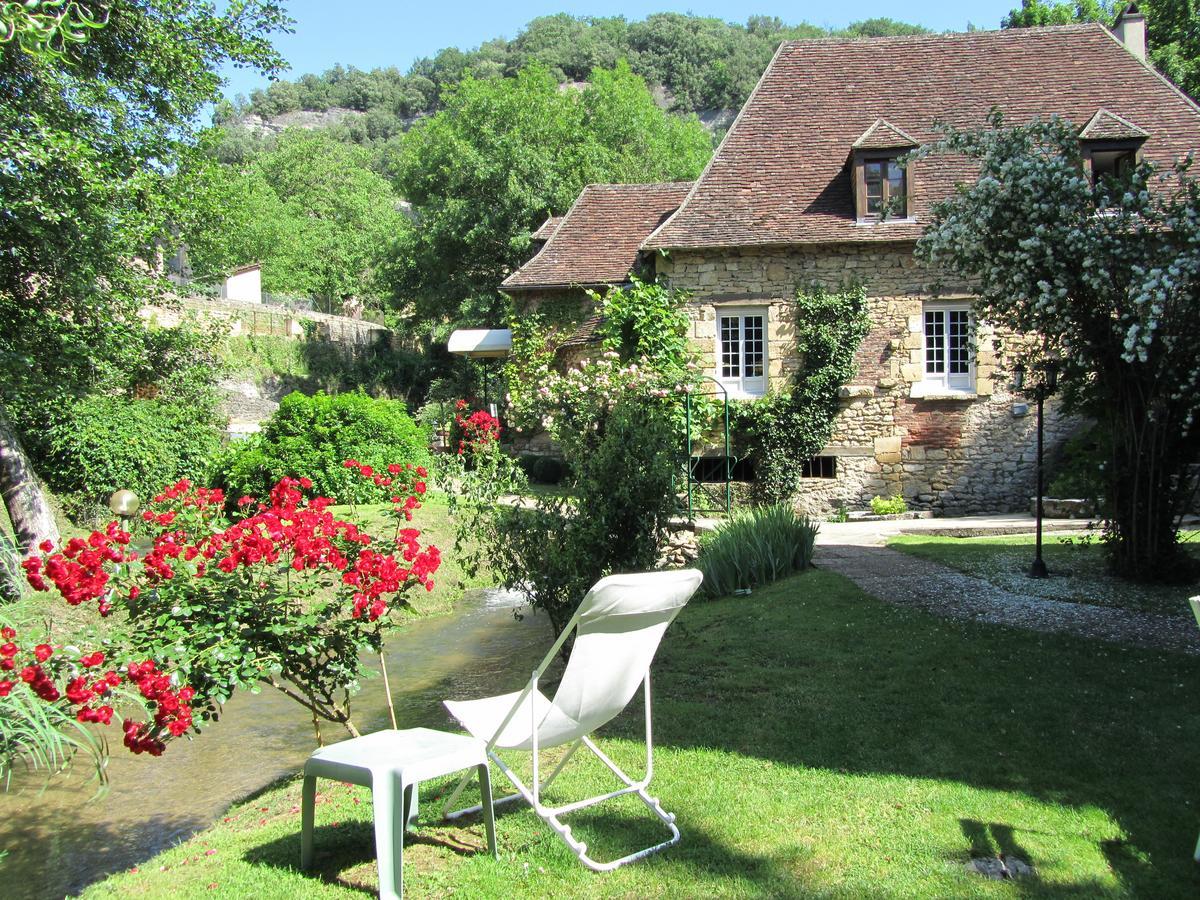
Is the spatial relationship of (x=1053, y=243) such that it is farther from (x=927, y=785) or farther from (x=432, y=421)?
(x=432, y=421)

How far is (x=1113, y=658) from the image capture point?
6.89 meters

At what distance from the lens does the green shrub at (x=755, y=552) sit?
10453 millimetres

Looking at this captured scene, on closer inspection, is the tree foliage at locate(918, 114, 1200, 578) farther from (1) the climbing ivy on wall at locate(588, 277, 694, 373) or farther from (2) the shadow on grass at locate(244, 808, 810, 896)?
(1) the climbing ivy on wall at locate(588, 277, 694, 373)

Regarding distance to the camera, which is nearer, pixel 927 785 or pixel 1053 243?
pixel 927 785

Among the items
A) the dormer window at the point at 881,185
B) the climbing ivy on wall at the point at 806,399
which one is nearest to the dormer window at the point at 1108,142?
the dormer window at the point at 881,185

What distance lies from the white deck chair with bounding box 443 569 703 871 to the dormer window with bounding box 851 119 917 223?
14.3 meters

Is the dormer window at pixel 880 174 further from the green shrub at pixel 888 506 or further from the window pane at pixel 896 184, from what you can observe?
the green shrub at pixel 888 506

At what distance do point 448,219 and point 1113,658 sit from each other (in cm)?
2580

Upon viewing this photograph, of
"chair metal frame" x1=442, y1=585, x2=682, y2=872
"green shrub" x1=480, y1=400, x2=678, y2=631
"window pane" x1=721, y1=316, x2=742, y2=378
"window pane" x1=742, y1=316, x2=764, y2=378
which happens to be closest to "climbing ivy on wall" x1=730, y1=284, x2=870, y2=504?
"window pane" x1=742, y1=316, x2=764, y2=378

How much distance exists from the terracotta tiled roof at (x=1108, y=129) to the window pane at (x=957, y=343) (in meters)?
3.44

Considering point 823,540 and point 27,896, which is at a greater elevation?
point 823,540

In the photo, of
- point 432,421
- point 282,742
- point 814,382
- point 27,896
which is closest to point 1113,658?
point 282,742

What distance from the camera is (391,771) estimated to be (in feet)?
12.1

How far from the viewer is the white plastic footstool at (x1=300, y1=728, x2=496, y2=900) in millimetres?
3676
